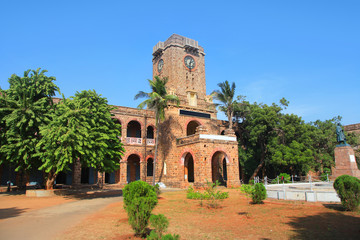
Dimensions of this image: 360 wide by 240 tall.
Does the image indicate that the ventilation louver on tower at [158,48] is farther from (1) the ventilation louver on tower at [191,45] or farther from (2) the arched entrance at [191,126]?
(2) the arched entrance at [191,126]

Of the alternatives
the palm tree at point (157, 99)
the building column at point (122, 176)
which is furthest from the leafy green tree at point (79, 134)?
the building column at point (122, 176)

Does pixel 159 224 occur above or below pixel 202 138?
below

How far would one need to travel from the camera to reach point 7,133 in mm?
15203

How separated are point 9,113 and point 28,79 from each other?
2443 mm

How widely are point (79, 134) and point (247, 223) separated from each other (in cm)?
985

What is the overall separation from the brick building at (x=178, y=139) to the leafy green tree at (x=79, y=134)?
834 centimetres

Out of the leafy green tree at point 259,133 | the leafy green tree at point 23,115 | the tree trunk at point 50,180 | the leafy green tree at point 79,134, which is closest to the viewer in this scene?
the leafy green tree at point 79,134

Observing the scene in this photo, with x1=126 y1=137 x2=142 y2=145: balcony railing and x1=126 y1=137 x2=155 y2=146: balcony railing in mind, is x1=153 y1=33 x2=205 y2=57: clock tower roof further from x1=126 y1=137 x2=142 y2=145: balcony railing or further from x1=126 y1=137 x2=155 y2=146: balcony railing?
x1=126 y1=137 x2=142 y2=145: balcony railing

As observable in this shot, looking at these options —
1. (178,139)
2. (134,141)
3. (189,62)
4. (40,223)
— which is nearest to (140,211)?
(40,223)

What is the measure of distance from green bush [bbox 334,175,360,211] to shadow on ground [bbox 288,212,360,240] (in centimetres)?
48

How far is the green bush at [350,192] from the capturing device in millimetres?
9148

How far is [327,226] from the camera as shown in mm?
7480

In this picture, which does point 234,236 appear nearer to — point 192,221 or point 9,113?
point 192,221

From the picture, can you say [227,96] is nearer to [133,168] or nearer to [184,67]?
[184,67]
